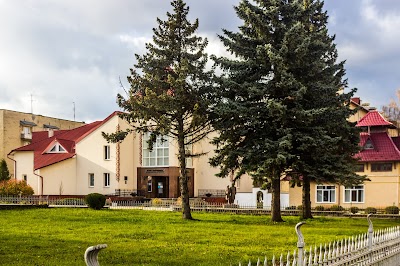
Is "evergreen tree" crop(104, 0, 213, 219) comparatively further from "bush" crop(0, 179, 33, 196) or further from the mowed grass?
"bush" crop(0, 179, 33, 196)

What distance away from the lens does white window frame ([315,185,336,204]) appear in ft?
140

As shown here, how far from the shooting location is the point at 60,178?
2016 inches

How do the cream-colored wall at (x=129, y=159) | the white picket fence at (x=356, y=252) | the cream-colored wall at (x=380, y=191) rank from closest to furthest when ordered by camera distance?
the white picket fence at (x=356, y=252)
the cream-colored wall at (x=380, y=191)
the cream-colored wall at (x=129, y=159)

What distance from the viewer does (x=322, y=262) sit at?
8.88 m

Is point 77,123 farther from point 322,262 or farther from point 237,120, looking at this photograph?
point 322,262

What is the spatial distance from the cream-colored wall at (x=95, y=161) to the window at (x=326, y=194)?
20897 millimetres

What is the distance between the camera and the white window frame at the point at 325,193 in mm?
42531

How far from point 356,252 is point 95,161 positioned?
143 ft

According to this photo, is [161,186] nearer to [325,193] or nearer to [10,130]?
[325,193]

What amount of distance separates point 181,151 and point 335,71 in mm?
10889

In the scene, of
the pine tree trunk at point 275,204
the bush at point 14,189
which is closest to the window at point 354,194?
the pine tree trunk at point 275,204

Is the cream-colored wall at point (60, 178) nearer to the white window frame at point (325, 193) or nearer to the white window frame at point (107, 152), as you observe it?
the white window frame at point (107, 152)

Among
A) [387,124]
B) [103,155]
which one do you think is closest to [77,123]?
[103,155]

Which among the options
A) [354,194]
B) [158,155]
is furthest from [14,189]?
[354,194]
